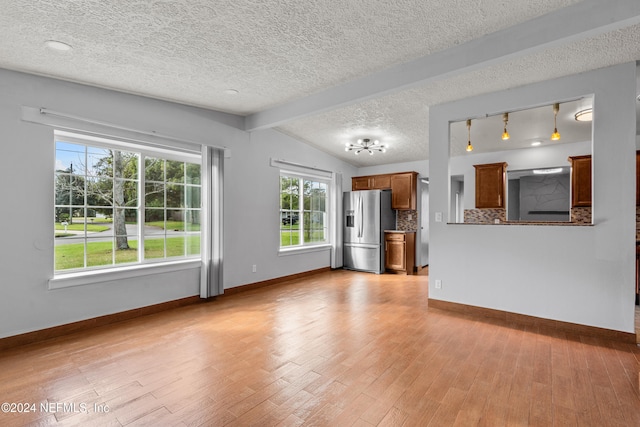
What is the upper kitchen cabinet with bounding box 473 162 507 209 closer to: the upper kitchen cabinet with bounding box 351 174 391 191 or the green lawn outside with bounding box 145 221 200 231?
the upper kitchen cabinet with bounding box 351 174 391 191

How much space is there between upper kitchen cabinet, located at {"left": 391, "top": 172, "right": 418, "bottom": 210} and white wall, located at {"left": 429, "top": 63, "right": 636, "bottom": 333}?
2.59 m

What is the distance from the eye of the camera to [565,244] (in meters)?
3.30

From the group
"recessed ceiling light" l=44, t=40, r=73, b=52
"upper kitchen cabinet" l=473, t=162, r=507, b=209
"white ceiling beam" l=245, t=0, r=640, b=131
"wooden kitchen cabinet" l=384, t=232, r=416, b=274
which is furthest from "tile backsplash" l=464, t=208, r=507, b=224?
"recessed ceiling light" l=44, t=40, r=73, b=52

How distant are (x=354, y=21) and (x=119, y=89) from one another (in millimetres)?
2829

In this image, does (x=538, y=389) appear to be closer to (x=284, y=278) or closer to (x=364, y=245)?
(x=284, y=278)

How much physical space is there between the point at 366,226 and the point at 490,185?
2.57 metres

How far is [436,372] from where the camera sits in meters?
2.43

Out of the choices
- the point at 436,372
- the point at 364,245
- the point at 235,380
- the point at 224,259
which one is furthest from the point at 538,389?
the point at 364,245

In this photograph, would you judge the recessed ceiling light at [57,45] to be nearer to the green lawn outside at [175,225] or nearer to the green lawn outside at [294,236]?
the green lawn outside at [175,225]

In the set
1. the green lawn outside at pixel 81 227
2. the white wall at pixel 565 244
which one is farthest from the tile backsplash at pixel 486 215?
the green lawn outside at pixel 81 227

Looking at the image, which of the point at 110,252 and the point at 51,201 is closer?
the point at 51,201

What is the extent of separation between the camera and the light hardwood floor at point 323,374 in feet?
6.27

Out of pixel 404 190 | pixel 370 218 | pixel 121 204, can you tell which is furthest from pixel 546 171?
pixel 121 204

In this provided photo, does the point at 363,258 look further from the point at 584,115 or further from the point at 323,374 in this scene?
the point at 323,374
